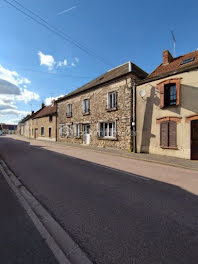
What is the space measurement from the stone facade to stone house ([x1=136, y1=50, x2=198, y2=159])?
970mm

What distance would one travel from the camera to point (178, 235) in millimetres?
2340

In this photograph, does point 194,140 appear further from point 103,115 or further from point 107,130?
point 103,115

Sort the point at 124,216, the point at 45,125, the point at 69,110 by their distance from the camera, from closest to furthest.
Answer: the point at 124,216 < the point at 69,110 < the point at 45,125

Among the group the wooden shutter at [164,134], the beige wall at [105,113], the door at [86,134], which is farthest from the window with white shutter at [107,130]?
the wooden shutter at [164,134]

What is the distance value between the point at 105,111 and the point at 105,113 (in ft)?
0.67

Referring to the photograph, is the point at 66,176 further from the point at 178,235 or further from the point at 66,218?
the point at 178,235

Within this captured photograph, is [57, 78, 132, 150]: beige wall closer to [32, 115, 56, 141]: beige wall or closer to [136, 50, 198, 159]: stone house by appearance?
[136, 50, 198, 159]: stone house

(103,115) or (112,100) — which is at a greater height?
(112,100)

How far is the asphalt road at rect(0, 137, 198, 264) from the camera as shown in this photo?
6.54ft

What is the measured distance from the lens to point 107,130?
14250 mm

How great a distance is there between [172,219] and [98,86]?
1401cm

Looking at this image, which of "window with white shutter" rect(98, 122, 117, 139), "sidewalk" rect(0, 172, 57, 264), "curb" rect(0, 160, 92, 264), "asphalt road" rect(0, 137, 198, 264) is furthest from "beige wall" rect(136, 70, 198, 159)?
"sidewalk" rect(0, 172, 57, 264)

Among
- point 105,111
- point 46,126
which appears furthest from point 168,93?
point 46,126

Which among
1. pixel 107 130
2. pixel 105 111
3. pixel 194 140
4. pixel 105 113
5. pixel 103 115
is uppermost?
pixel 105 111
